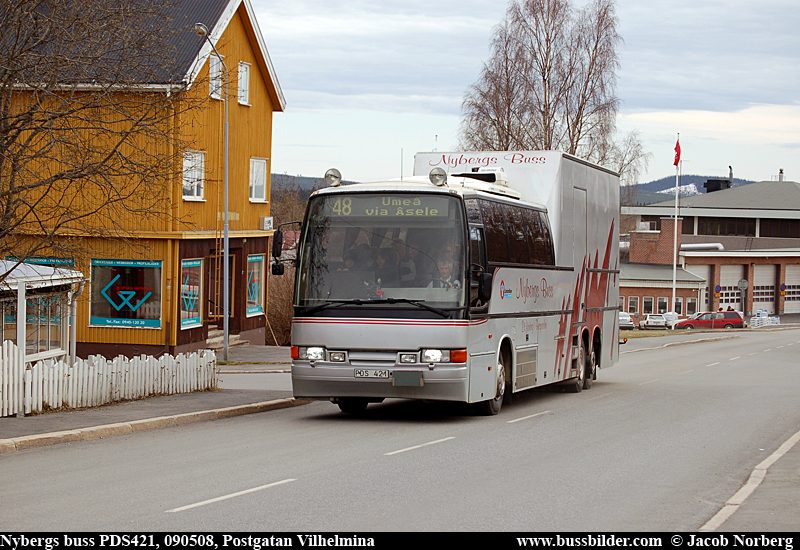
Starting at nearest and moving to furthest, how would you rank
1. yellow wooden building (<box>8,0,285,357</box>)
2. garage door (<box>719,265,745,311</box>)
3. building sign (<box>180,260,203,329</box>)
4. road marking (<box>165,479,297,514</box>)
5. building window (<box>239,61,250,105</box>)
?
road marking (<box>165,479,297,514</box>) < yellow wooden building (<box>8,0,285,357</box>) < building sign (<box>180,260,203,329</box>) < building window (<box>239,61,250,105</box>) < garage door (<box>719,265,745,311</box>)

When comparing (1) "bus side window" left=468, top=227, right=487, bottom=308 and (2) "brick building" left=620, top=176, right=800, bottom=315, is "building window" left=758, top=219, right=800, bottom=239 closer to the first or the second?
(2) "brick building" left=620, top=176, right=800, bottom=315

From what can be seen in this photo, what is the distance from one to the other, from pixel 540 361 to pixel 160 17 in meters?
8.44

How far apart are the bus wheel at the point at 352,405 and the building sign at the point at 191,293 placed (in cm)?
1515

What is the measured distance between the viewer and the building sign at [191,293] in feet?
97.8

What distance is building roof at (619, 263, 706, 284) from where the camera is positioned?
7612 cm

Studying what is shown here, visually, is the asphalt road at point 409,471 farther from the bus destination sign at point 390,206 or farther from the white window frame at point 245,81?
the white window frame at point 245,81

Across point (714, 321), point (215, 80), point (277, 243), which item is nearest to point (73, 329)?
point (215, 80)

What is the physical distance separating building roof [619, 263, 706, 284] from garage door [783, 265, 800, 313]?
10372mm

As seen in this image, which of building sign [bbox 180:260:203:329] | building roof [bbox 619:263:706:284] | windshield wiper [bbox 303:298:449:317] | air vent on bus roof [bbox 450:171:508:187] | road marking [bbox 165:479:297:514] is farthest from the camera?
building roof [bbox 619:263:706:284]

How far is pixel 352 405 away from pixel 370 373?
6.65 ft

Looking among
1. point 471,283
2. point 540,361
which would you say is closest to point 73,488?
point 471,283

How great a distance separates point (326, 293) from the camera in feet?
45.4

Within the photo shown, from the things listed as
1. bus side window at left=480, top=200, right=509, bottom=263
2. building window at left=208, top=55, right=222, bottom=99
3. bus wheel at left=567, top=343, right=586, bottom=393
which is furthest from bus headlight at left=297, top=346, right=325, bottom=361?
bus wheel at left=567, top=343, right=586, bottom=393

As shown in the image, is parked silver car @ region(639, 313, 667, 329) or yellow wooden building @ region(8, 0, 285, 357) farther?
parked silver car @ region(639, 313, 667, 329)
